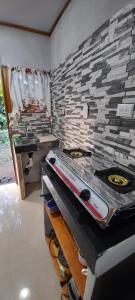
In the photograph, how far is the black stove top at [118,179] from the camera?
65 cm

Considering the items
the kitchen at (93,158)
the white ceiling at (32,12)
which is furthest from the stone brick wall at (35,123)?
the white ceiling at (32,12)

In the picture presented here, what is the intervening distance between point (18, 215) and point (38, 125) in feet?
4.33

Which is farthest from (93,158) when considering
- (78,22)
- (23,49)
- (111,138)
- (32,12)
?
(23,49)

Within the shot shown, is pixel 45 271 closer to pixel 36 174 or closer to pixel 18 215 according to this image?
pixel 18 215

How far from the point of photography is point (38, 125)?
2348 mm

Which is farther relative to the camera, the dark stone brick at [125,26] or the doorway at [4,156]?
the doorway at [4,156]

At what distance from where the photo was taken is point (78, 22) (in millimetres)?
1270

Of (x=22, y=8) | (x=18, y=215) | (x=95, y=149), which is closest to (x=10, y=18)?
(x=22, y=8)

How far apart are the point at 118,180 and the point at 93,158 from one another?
0.36m

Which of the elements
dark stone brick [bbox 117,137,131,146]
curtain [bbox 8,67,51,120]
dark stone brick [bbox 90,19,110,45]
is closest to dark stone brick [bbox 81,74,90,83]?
dark stone brick [bbox 90,19,110,45]

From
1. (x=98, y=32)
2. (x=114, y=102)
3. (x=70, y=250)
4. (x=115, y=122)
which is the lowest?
(x=70, y=250)

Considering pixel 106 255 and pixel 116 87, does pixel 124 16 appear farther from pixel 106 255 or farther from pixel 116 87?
pixel 106 255

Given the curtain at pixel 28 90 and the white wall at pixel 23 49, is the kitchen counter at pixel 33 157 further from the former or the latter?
the white wall at pixel 23 49

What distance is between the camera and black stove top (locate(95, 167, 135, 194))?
2.12ft
